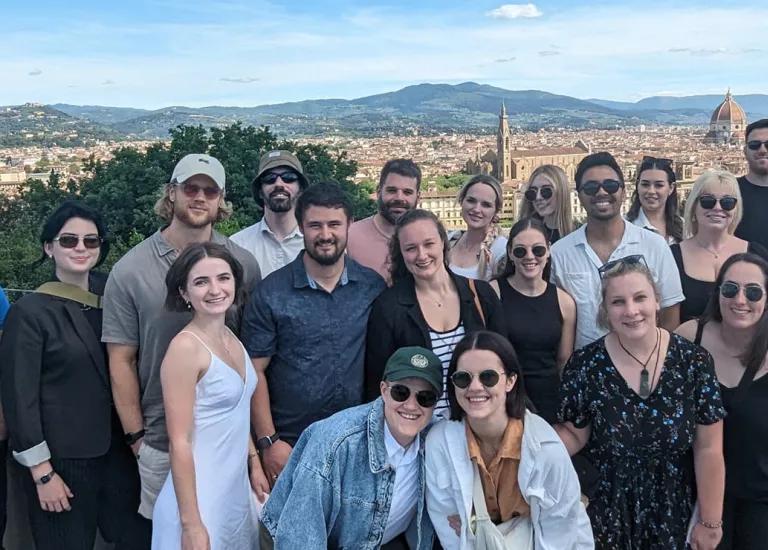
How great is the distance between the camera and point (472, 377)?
7.15ft

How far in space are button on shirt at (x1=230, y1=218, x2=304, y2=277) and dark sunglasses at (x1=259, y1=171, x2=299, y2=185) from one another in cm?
21

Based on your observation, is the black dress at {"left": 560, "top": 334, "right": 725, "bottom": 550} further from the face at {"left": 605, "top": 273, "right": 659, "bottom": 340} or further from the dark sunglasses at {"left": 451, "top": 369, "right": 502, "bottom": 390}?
the dark sunglasses at {"left": 451, "top": 369, "right": 502, "bottom": 390}

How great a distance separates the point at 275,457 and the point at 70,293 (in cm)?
96

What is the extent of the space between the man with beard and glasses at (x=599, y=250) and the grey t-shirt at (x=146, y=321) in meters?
1.58

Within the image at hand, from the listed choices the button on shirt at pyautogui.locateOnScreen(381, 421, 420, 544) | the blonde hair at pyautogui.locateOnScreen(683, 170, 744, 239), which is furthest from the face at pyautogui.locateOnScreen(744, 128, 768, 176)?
the button on shirt at pyautogui.locateOnScreen(381, 421, 420, 544)

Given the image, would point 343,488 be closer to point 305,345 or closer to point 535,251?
point 305,345

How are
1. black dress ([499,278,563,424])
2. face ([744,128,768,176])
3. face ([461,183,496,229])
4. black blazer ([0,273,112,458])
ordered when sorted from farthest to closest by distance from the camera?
1. face ([744,128,768,176])
2. face ([461,183,496,229])
3. black dress ([499,278,563,424])
4. black blazer ([0,273,112,458])

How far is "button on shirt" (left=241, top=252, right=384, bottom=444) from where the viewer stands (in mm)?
2648

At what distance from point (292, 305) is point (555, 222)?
166 centimetres

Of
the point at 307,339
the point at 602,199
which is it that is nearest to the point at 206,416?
the point at 307,339

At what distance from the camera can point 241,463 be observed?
243cm

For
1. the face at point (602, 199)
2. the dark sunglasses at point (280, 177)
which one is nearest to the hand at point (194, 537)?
the dark sunglasses at point (280, 177)

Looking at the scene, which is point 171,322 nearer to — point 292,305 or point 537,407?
point 292,305

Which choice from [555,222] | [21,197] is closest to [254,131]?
[21,197]
